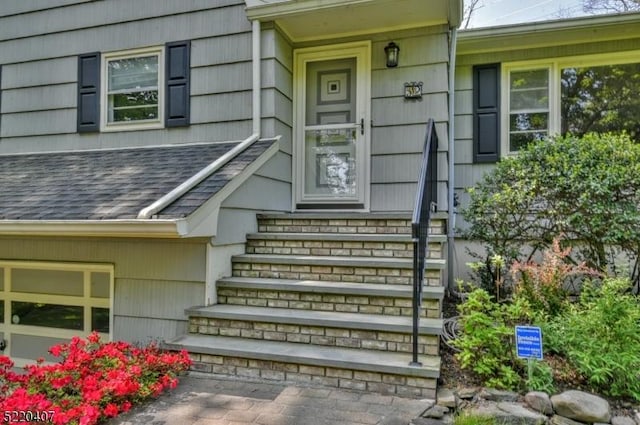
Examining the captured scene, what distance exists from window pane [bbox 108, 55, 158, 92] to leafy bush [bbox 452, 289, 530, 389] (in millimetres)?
4255

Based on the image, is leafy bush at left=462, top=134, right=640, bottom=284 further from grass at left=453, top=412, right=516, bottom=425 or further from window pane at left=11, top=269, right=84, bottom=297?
window pane at left=11, top=269, right=84, bottom=297

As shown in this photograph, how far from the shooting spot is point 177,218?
115 inches

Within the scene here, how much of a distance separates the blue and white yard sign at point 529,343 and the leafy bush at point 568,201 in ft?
5.31

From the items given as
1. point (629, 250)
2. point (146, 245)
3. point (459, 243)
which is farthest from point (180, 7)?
point (629, 250)

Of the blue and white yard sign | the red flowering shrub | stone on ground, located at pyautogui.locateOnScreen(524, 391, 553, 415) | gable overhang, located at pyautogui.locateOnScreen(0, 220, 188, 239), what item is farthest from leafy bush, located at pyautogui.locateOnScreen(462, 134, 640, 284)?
the red flowering shrub

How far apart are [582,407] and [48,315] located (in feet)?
14.4

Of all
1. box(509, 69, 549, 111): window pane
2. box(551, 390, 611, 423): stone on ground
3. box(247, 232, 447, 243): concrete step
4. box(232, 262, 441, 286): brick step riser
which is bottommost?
box(551, 390, 611, 423): stone on ground

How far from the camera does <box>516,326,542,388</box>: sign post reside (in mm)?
2516

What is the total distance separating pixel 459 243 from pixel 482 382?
8.31ft

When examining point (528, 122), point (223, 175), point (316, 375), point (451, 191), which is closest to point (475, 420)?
point (316, 375)

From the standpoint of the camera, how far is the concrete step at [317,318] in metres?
2.87

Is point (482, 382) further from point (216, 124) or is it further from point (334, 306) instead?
point (216, 124)

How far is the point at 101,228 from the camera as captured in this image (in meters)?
3.05

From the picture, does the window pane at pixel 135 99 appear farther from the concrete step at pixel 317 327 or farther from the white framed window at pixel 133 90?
the concrete step at pixel 317 327
